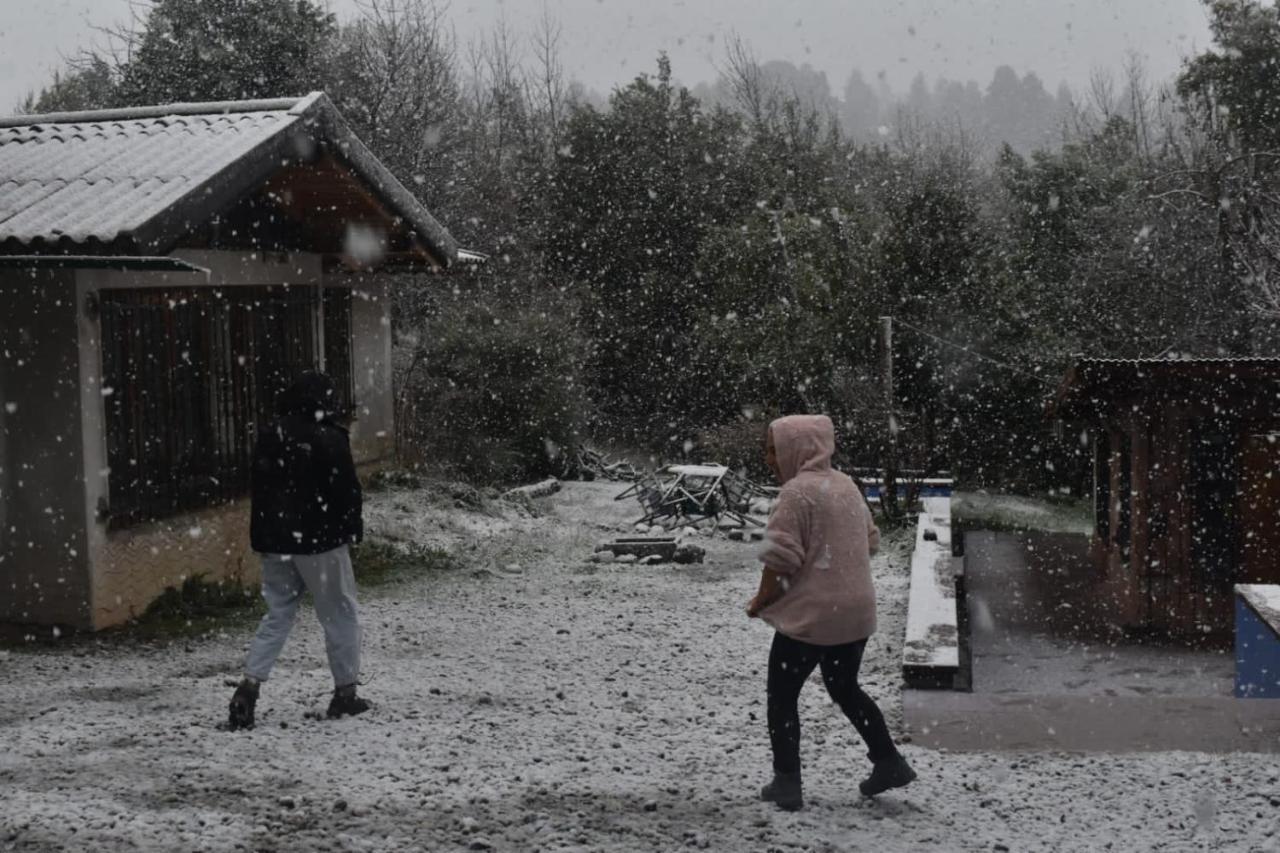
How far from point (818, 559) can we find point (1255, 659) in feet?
14.0

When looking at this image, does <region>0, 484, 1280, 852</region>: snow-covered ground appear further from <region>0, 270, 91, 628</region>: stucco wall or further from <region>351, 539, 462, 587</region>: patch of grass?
<region>351, 539, 462, 587</region>: patch of grass

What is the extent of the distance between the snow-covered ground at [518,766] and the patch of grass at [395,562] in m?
1.90

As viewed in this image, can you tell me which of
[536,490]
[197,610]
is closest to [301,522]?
[197,610]

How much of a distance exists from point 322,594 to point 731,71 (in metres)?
34.3

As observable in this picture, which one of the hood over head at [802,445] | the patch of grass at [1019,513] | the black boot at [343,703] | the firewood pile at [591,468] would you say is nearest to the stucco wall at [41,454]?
the black boot at [343,703]

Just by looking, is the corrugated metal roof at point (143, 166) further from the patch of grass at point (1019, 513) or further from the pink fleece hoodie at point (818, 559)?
the patch of grass at point (1019, 513)

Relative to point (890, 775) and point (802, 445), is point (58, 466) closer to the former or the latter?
point (802, 445)

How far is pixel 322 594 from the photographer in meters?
5.81

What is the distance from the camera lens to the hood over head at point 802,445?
473 centimetres

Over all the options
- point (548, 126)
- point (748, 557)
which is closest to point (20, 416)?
point (748, 557)

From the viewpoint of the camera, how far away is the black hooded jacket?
225 inches

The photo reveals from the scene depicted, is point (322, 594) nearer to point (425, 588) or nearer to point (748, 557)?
point (425, 588)

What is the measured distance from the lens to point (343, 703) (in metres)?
6.09

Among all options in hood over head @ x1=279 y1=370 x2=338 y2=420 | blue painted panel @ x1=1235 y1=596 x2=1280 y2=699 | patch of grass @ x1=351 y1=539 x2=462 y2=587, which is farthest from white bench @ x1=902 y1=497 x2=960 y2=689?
patch of grass @ x1=351 y1=539 x2=462 y2=587
